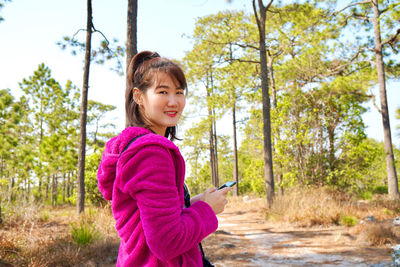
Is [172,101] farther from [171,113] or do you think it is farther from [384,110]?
[384,110]

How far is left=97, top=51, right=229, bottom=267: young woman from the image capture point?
84 cm

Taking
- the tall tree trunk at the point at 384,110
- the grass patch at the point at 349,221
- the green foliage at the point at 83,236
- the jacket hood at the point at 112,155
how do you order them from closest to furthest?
the jacket hood at the point at 112,155
the green foliage at the point at 83,236
the grass patch at the point at 349,221
the tall tree trunk at the point at 384,110

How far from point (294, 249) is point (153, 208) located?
5110mm

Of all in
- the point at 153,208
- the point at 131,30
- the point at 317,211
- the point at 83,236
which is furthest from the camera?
the point at 317,211

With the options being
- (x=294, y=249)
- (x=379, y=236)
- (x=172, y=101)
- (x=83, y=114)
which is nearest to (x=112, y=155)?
(x=172, y=101)

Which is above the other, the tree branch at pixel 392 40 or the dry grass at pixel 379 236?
the tree branch at pixel 392 40

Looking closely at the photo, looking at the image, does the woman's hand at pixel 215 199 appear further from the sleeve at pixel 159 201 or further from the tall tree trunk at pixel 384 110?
the tall tree trunk at pixel 384 110

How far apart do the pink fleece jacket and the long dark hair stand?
0.58 ft

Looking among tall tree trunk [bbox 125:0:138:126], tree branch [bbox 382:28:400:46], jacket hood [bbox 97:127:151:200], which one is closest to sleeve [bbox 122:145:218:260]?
jacket hood [bbox 97:127:151:200]

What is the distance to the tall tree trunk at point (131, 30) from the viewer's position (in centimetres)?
516

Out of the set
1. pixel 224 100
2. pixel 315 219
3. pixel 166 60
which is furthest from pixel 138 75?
pixel 224 100

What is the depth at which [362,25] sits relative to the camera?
12797mm

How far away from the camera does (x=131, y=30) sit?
5.27 metres

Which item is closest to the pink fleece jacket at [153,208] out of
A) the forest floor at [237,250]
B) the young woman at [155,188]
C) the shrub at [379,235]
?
the young woman at [155,188]
